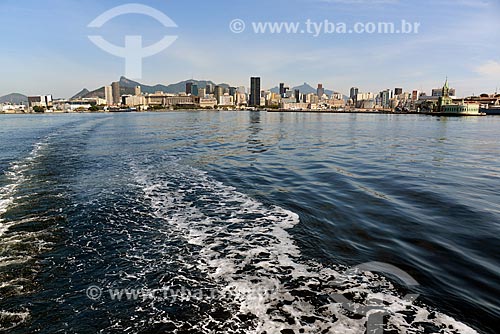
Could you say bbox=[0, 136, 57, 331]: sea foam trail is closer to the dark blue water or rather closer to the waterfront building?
the dark blue water

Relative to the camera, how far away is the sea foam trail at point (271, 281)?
13.4 feet

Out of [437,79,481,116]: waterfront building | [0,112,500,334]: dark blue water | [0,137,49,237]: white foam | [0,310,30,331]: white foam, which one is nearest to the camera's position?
[0,310,30,331]: white foam

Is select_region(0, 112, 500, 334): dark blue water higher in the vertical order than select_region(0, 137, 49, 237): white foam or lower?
lower

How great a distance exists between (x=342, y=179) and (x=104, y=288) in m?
10.6

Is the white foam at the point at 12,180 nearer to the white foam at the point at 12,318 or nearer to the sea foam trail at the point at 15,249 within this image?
the sea foam trail at the point at 15,249

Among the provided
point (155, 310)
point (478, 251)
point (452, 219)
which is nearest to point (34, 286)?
point (155, 310)

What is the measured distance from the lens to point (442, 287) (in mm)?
5012

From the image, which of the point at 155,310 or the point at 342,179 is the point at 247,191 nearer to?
the point at 342,179

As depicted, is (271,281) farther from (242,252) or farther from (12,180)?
(12,180)

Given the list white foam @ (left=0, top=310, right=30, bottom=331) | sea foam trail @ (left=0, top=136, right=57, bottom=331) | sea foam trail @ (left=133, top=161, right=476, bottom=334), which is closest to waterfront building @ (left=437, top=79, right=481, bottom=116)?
sea foam trail @ (left=133, top=161, right=476, bottom=334)

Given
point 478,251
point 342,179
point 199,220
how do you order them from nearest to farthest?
point 478,251 < point 199,220 < point 342,179

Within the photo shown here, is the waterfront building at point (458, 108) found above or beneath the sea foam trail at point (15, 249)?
above

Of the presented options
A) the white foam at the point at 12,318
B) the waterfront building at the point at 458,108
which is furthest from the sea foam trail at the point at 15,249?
the waterfront building at the point at 458,108

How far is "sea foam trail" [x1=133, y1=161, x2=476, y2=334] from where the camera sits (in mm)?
4070
